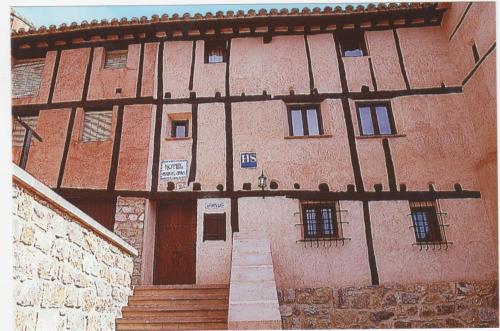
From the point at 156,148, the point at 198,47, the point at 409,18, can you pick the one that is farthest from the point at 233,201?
the point at 409,18

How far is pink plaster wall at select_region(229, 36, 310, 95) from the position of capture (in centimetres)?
720

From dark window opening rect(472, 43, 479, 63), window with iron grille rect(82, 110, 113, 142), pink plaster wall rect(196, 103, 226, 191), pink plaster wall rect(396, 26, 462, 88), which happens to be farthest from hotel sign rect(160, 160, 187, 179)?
dark window opening rect(472, 43, 479, 63)

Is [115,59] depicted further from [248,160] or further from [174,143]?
[248,160]

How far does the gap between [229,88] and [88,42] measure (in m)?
3.13

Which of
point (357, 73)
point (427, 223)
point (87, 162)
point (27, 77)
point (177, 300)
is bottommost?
point (177, 300)

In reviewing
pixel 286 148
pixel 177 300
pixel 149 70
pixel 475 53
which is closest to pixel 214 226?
pixel 177 300

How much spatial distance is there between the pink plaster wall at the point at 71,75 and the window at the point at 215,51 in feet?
7.87


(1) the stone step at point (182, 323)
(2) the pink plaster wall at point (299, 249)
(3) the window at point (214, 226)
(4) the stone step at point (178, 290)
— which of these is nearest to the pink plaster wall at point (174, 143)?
(3) the window at point (214, 226)

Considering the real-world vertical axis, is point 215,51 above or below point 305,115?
above

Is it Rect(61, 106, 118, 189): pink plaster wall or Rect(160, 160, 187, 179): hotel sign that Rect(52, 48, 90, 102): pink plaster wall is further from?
Rect(160, 160, 187, 179): hotel sign

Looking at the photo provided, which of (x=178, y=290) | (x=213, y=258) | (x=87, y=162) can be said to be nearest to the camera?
(x=178, y=290)

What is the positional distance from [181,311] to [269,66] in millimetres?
4781

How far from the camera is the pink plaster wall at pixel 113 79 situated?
728 cm

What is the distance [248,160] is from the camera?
6598 millimetres
